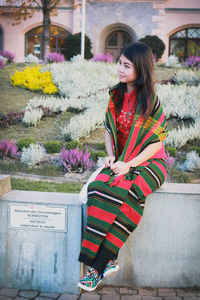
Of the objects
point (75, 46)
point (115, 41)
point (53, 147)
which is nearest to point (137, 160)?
point (53, 147)

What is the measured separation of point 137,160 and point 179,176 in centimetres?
280

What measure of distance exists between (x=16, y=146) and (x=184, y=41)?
17273mm

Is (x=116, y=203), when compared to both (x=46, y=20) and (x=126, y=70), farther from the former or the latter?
(x=46, y=20)

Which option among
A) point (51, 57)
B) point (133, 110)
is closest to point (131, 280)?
point (133, 110)

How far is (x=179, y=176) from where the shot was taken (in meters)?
5.20

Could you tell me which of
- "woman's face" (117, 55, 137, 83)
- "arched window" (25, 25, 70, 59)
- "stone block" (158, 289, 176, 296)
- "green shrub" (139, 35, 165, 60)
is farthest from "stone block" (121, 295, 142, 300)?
"arched window" (25, 25, 70, 59)

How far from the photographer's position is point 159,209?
102 inches

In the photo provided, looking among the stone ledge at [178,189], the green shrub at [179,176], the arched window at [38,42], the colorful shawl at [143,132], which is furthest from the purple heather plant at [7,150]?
the arched window at [38,42]

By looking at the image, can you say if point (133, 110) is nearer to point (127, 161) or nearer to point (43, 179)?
point (127, 161)

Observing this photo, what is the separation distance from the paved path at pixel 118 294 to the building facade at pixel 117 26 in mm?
18325

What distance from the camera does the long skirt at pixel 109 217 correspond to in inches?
92.0

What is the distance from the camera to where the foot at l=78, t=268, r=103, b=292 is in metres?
2.32

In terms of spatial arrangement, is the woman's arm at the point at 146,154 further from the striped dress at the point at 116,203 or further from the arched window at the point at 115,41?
the arched window at the point at 115,41

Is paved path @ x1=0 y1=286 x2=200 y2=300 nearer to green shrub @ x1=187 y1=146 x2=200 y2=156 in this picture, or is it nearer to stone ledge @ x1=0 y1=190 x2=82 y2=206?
stone ledge @ x1=0 y1=190 x2=82 y2=206
